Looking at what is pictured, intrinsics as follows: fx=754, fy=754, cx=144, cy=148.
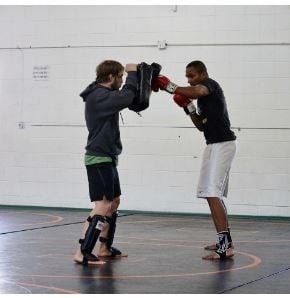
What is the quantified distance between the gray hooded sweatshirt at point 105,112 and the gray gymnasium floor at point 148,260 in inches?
42.2

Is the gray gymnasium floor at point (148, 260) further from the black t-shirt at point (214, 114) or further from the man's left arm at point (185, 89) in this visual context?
the man's left arm at point (185, 89)

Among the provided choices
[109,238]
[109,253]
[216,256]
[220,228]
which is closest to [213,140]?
[220,228]

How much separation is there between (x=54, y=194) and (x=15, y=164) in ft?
3.03

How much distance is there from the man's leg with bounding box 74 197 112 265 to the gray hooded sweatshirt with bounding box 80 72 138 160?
47cm

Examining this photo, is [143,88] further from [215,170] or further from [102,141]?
[215,170]

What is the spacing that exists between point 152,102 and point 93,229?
651 centimetres

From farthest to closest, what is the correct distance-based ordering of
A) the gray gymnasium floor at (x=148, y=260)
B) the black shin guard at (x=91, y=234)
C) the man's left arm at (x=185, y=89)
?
the man's left arm at (x=185, y=89)
the black shin guard at (x=91, y=234)
the gray gymnasium floor at (x=148, y=260)

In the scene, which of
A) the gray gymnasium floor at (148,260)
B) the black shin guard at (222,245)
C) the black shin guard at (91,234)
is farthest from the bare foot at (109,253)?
the black shin guard at (222,245)

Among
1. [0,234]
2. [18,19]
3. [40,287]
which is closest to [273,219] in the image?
[0,234]

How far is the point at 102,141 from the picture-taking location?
22.3 ft

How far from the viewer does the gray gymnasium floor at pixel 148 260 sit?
19.0 feet

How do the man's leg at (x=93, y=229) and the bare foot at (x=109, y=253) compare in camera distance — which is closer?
the man's leg at (x=93, y=229)

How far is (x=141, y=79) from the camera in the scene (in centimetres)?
694

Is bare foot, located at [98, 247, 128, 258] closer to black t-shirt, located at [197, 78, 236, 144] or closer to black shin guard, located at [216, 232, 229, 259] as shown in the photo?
black shin guard, located at [216, 232, 229, 259]
